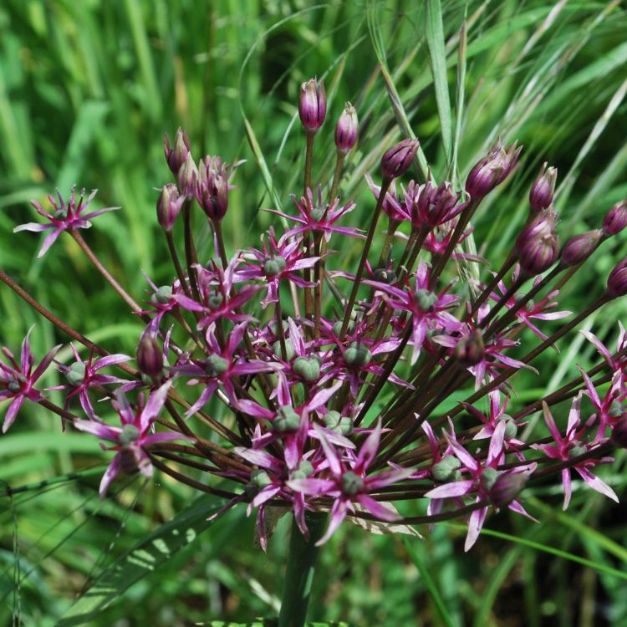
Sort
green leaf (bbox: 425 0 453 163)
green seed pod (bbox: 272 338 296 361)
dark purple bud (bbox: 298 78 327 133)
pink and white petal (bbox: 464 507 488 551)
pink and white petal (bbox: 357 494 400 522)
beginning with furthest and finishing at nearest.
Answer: green leaf (bbox: 425 0 453 163), dark purple bud (bbox: 298 78 327 133), green seed pod (bbox: 272 338 296 361), pink and white petal (bbox: 464 507 488 551), pink and white petal (bbox: 357 494 400 522)

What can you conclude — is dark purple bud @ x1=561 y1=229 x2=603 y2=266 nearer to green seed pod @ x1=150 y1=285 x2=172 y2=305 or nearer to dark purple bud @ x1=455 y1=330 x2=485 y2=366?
dark purple bud @ x1=455 y1=330 x2=485 y2=366

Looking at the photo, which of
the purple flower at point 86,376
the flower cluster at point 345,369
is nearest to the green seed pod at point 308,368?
the flower cluster at point 345,369

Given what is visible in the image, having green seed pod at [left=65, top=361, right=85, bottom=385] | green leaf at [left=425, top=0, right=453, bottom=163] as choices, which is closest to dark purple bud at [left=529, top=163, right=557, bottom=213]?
green leaf at [left=425, top=0, right=453, bottom=163]

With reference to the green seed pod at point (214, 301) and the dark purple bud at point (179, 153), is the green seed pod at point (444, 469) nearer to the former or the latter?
the green seed pod at point (214, 301)

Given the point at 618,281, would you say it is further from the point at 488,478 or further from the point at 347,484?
the point at 347,484

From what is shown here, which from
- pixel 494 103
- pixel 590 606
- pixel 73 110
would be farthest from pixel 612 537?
pixel 73 110
